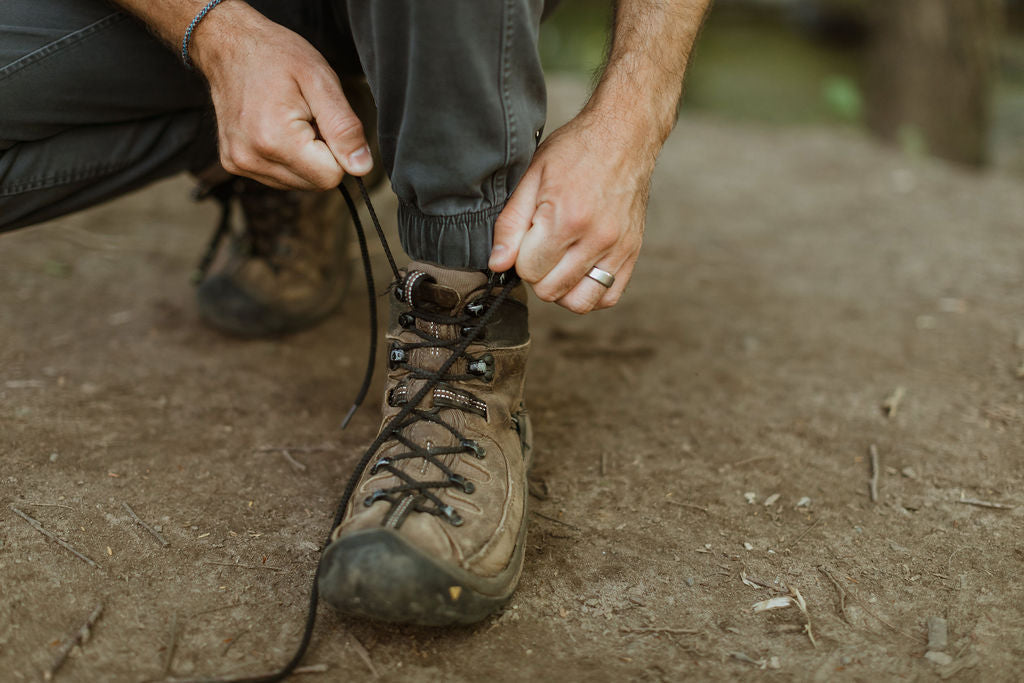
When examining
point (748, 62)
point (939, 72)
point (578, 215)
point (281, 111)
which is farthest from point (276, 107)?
point (748, 62)

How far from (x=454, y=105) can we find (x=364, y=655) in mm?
734

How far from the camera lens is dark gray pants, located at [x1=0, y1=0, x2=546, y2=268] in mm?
1102

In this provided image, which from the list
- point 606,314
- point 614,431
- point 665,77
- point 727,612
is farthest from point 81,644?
point 606,314

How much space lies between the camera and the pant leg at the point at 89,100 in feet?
4.62

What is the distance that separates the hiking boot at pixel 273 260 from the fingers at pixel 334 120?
0.65 metres

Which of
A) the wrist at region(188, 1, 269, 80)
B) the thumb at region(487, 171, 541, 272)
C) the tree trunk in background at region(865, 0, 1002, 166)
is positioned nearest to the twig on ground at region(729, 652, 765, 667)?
the thumb at region(487, 171, 541, 272)

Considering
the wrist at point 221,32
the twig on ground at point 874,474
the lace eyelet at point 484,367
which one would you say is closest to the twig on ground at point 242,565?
the lace eyelet at point 484,367

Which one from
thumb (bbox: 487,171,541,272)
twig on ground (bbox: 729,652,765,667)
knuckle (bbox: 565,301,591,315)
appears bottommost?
twig on ground (bbox: 729,652,765,667)

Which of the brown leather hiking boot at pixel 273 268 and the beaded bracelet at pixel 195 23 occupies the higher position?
the beaded bracelet at pixel 195 23

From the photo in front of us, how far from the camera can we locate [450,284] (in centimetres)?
123

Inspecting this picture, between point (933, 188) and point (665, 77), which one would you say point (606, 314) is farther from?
point (933, 188)

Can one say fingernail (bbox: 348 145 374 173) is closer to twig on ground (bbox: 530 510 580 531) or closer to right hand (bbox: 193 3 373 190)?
right hand (bbox: 193 3 373 190)

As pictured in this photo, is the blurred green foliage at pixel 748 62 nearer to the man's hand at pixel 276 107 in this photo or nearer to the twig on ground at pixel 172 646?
the man's hand at pixel 276 107

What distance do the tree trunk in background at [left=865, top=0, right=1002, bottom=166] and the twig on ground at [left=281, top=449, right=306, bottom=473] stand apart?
310cm
